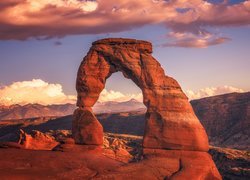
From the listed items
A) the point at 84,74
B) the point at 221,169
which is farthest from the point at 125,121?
the point at 84,74

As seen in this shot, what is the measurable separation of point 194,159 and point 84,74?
11710mm

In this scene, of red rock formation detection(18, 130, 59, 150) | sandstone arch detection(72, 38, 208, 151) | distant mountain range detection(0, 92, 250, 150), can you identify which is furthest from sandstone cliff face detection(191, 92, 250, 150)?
red rock formation detection(18, 130, 59, 150)

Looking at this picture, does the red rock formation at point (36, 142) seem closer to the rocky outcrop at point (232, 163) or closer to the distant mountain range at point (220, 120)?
the rocky outcrop at point (232, 163)

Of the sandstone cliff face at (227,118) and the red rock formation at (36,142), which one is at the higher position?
the red rock formation at (36,142)

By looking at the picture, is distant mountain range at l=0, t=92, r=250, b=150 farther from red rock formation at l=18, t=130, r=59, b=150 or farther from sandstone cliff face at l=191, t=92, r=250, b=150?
red rock formation at l=18, t=130, r=59, b=150

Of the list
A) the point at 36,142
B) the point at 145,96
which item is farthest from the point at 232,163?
the point at 36,142

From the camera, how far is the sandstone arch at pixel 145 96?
3228cm

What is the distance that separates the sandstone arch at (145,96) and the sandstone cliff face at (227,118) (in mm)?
65095

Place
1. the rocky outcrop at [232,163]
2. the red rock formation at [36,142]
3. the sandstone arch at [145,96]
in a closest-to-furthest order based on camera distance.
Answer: the sandstone arch at [145,96], the red rock formation at [36,142], the rocky outcrop at [232,163]

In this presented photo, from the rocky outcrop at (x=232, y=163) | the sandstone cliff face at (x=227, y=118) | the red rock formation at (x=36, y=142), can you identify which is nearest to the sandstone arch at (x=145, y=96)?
the red rock formation at (x=36, y=142)

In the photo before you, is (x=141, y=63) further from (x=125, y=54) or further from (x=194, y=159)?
(x=194, y=159)

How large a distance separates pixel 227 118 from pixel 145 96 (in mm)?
92283

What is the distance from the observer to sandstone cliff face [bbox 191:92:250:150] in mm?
105500

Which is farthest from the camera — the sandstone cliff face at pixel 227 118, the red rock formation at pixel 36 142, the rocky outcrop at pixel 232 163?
the sandstone cliff face at pixel 227 118
